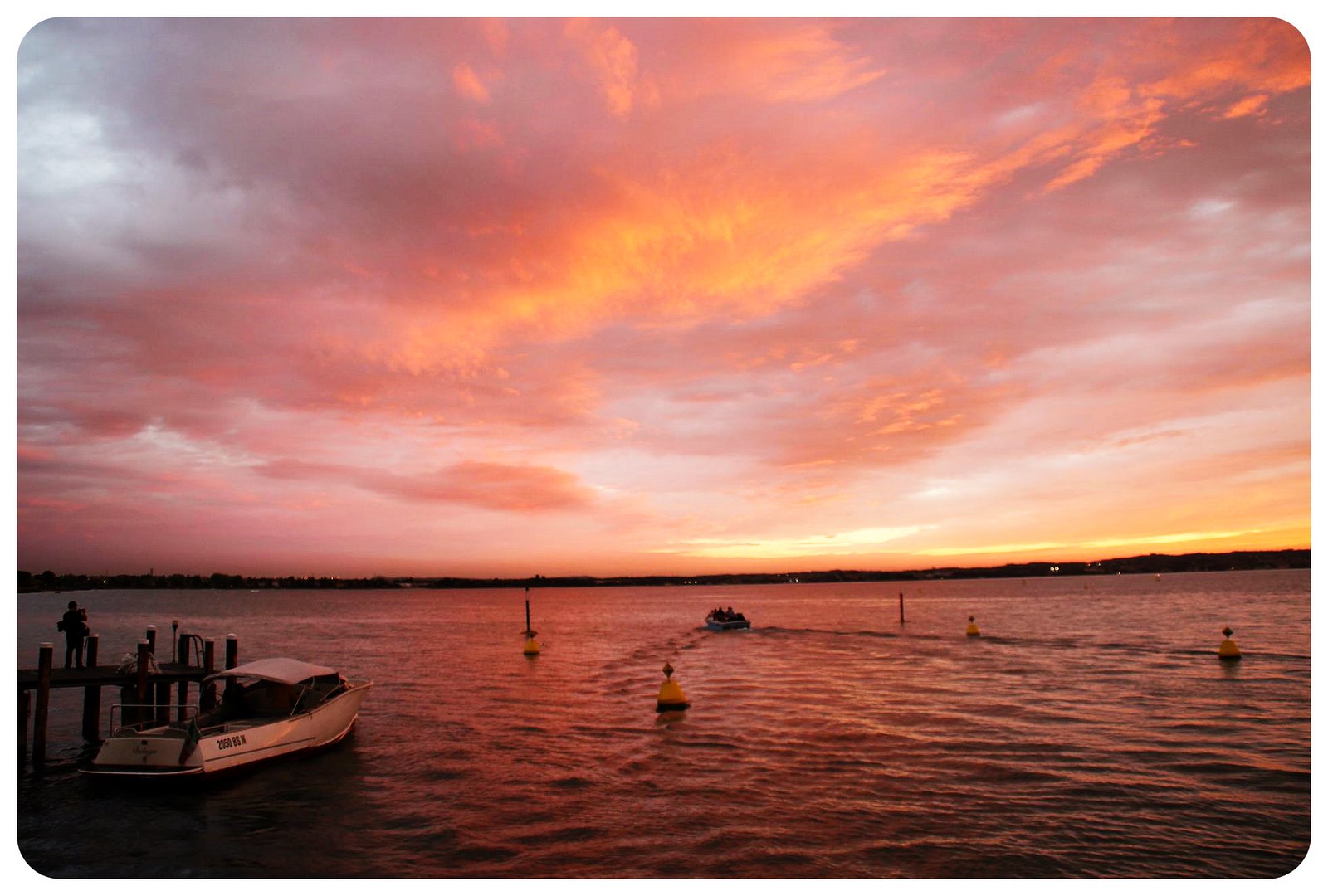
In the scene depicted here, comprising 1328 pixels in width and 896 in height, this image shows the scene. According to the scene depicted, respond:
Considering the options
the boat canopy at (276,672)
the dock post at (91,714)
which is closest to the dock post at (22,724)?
the dock post at (91,714)

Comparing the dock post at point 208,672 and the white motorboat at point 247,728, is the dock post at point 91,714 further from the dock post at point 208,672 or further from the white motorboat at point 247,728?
the white motorboat at point 247,728

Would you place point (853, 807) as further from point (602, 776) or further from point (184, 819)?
point (184, 819)

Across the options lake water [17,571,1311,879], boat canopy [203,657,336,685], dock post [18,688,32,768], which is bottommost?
lake water [17,571,1311,879]

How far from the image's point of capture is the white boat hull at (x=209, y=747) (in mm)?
20828

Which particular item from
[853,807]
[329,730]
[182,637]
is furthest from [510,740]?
[182,637]

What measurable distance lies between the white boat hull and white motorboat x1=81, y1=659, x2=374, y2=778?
2 centimetres

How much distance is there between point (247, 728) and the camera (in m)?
22.6

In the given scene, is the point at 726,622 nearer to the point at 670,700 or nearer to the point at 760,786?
the point at 670,700

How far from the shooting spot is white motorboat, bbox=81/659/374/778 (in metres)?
20.9

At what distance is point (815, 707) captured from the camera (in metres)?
31.8

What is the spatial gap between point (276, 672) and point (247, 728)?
8.27ft

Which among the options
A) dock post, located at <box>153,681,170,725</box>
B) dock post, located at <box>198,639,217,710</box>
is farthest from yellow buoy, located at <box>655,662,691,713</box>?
dock post, located at <box>153,681,170,725</box>

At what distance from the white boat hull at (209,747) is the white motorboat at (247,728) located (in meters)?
0.02

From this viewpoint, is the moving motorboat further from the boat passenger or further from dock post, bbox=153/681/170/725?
the boat passenger
